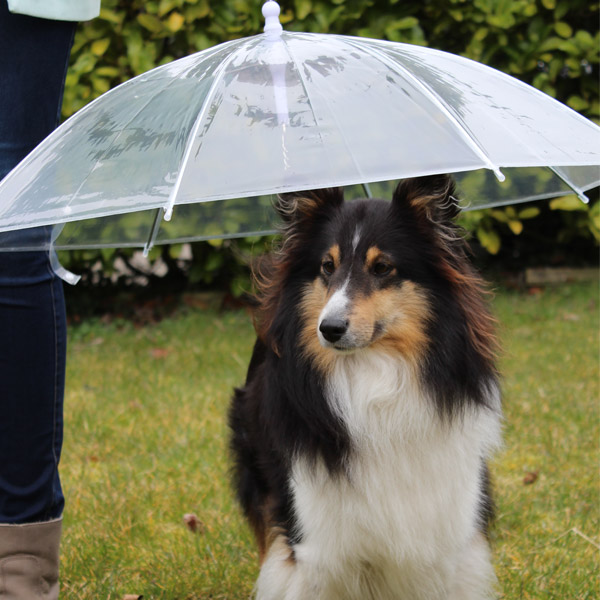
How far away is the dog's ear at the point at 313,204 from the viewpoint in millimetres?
2791

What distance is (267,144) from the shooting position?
2.23m

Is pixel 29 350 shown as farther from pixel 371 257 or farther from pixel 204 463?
pixel 204 463

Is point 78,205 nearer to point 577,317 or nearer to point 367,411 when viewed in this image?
point 367,411

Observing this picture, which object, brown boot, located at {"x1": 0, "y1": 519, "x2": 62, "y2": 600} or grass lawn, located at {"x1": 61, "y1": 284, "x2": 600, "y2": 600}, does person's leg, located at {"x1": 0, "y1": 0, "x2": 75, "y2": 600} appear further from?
grass lawn, located at {"x1": 61, "y1": 284, "x2": 600, "y2": 600}

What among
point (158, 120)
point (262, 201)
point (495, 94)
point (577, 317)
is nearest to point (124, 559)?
point (262, 201)

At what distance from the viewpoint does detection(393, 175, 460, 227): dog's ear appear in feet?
8.61

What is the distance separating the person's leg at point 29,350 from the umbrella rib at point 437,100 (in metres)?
0.89

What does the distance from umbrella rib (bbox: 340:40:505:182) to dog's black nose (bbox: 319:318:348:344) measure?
586 mm

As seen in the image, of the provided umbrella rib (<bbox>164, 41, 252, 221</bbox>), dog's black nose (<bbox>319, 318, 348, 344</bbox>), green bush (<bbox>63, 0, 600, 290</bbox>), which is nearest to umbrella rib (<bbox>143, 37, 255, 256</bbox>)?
umbrella rib (<bbox>164, 41, 252, 221</bbox>)

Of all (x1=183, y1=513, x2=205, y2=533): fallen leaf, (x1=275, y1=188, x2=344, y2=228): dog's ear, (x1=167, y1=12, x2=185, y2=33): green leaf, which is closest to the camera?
(x1=275, y1=188, x2=344, y2=228): dog's ear

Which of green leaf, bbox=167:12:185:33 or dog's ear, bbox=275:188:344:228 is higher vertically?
green leaf, bbox=167:12:185:33

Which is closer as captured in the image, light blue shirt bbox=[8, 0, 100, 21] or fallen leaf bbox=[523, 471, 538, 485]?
light blue shirt bbox=[8, 0, 100, 21]

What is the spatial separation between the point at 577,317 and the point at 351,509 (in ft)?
15.7

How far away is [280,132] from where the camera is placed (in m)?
2.25
